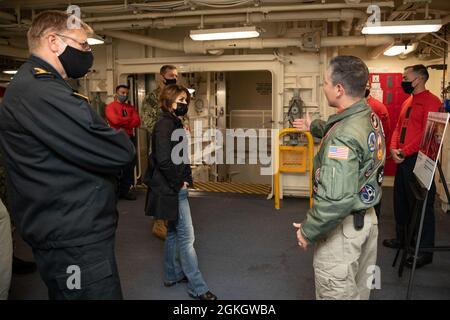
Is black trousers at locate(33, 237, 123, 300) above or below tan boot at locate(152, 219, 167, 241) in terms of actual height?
above

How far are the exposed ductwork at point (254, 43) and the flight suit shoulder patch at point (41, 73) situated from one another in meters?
4.53

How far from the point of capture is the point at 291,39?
583cm

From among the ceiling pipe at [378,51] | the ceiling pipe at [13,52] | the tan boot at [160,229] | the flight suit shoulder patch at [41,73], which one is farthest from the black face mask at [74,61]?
the ceiling pipe at [13,52]

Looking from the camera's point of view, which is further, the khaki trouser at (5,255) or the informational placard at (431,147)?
the informational placard at (431,147)

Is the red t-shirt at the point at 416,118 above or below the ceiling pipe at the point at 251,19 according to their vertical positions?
below

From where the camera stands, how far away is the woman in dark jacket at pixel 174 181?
2963mm

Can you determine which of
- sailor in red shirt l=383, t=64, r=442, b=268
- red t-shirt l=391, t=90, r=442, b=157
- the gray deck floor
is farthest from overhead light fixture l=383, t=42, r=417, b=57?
the gray deck floor

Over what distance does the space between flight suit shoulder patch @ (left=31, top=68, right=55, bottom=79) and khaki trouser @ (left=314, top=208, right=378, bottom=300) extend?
1.62 metres

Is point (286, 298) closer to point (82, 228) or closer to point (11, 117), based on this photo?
point (82, 228)

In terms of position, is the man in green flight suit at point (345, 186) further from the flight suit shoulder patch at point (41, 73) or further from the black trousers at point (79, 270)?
the flight suit shoulder patch at point (41, 73)

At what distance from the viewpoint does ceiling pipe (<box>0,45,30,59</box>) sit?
6.48 metres

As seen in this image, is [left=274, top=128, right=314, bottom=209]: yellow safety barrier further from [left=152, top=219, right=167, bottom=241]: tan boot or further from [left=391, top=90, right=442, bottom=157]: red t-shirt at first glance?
[left=152, top=219, right=167, bottom=241]: tan boot

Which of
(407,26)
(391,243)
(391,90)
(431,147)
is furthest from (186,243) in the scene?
(391,90)

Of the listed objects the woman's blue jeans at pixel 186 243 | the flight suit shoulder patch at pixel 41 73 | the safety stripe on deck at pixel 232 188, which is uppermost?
the flight suit shoulder patch at pixel 41 73
